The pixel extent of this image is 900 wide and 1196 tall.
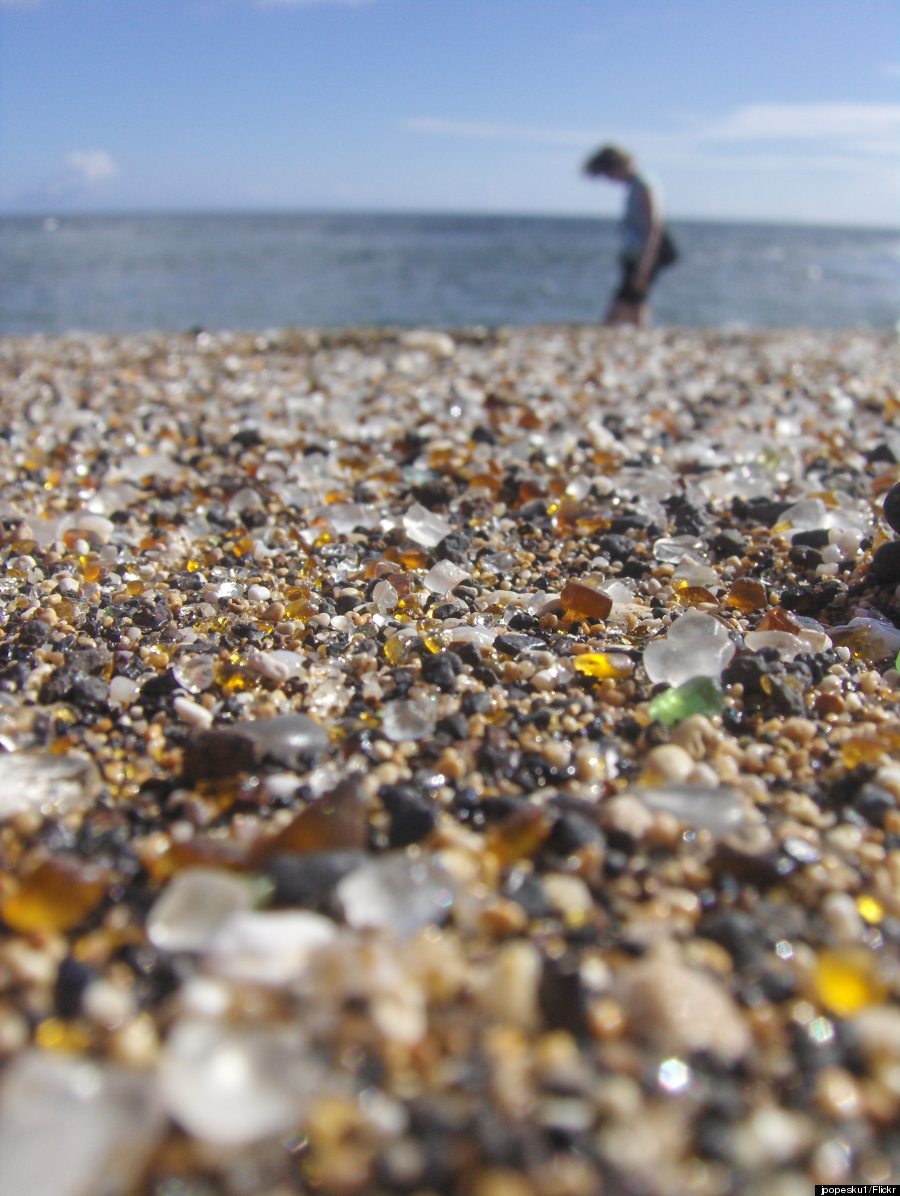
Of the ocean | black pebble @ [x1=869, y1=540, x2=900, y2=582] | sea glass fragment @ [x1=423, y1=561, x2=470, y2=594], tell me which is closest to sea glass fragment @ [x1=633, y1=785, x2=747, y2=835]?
sea glass fragment @ [x1=423, y1=561, x2=470, y2=594]

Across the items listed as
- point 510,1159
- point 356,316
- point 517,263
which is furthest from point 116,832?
point 517,263

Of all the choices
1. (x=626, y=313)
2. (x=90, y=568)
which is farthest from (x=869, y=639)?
(x=626, y=313)

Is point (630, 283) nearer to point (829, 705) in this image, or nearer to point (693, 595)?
point (693, 595)

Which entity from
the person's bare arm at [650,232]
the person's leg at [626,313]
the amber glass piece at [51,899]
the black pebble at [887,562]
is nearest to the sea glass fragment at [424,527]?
the black pebble at [887,562]

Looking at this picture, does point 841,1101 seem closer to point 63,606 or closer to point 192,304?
point 63,606

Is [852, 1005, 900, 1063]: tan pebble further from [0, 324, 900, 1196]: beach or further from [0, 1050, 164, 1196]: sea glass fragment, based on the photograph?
[0, 1050, 164, 1196]: sea glass fragment

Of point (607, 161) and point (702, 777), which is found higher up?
point (607, 161)
